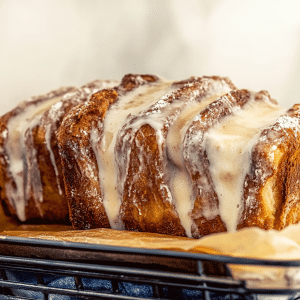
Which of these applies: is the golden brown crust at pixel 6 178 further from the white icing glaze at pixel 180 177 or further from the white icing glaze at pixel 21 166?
the white icing glaze at pixel 180 177

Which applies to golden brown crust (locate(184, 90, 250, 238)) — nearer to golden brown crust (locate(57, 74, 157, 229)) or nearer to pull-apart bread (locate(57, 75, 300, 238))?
pull-apart bread (locate(57, 75, 300, 238))

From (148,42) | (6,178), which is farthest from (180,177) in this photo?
(148,42)

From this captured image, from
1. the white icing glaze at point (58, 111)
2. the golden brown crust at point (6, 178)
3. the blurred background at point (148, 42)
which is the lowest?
the golden brown crust at point (6, 178)

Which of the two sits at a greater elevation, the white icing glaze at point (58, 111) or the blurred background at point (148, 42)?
the blurred background at point (148, 42)

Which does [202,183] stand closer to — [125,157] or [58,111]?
[125,157]

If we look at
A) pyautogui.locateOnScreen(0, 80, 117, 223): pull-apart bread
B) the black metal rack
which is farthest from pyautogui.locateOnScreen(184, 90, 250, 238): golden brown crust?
pyautogui.locateOnScreen(0, 80, 117, 223): pull-apart bread

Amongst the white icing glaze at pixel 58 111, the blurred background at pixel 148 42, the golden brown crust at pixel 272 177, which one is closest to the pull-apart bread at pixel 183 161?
the golden brown crust at pixel 272 177

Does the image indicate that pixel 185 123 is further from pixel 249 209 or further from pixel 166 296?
pixel 166 296

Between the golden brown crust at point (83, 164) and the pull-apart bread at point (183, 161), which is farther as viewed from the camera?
the golden brown crust at point (83, 164)
